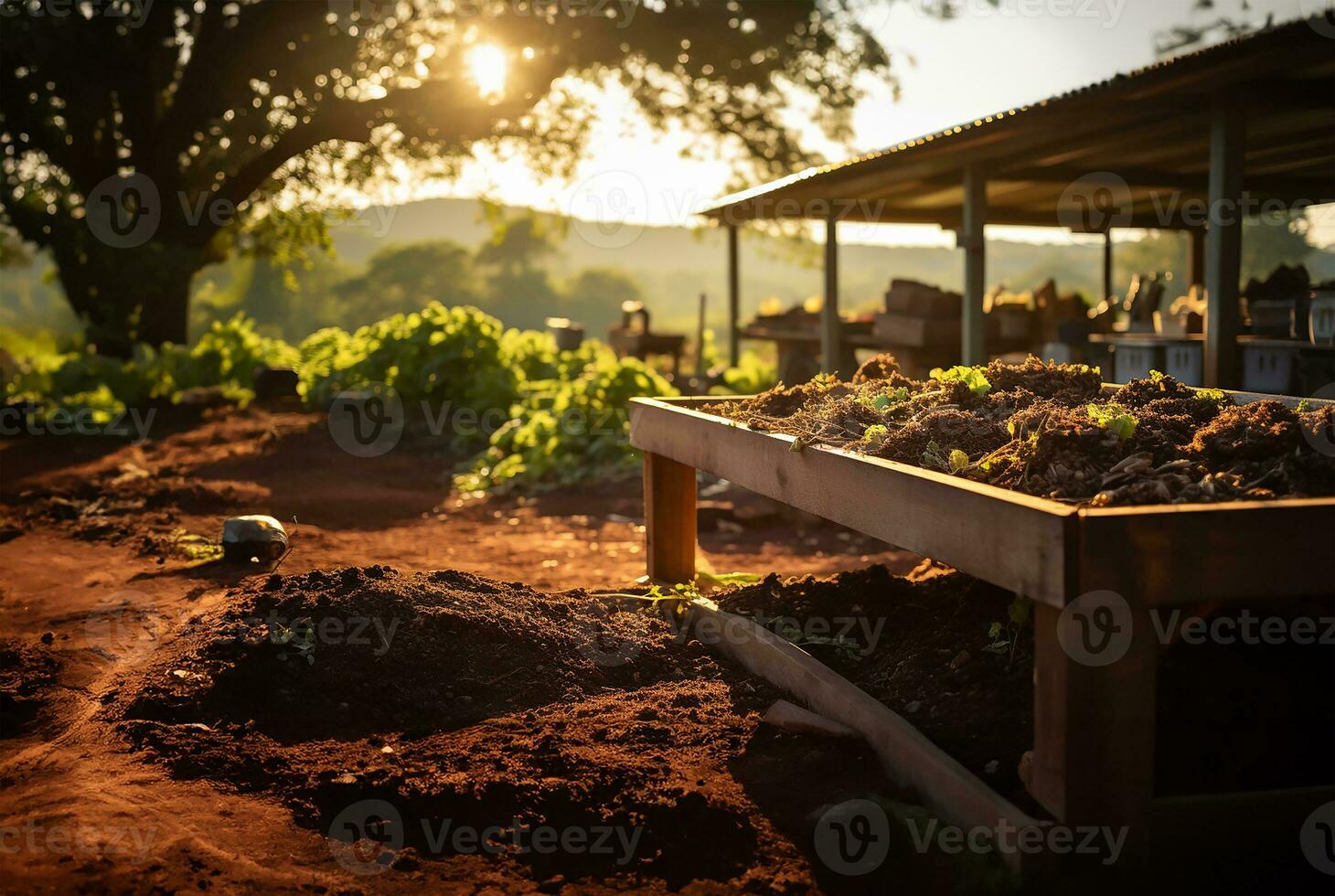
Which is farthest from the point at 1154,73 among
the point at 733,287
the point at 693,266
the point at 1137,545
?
the point at 693,266

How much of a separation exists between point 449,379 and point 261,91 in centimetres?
826

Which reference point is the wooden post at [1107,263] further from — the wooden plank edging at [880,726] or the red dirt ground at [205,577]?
the wooden plank edging at [880,726]

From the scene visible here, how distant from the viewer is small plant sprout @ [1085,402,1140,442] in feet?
10.8

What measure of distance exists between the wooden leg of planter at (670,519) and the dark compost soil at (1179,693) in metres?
1.65

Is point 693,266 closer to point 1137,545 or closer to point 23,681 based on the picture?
point 23,681

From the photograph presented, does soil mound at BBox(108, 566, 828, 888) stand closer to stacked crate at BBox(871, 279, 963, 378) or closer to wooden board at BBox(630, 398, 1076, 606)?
wooden board at BBox(630, 398, 1076, 606)

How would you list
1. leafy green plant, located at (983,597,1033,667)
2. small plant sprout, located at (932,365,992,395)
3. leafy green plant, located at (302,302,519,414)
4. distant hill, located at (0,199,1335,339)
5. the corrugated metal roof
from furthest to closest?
distant hill, located at (0,199,1335,339) < leafy green plant, located at (302,302,519,414) < the corrugated metal roof < small plant sprout, located at (932,365,992,395) < leafy green plant, located at (983,597,1033,667)

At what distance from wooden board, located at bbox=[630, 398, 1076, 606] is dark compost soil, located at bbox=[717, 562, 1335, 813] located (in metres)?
0.67

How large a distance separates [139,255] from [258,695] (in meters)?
16.2

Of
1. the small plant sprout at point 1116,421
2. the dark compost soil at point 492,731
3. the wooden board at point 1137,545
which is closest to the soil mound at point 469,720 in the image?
the dark compost soil at point 492,731

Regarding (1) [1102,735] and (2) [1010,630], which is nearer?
(1) [1102,735]

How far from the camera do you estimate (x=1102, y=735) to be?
8.63 feet

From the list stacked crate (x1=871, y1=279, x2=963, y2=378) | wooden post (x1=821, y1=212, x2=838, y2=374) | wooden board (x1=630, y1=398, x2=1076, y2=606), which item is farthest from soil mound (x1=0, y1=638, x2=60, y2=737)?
stacked crate (x1=871, y1=279, x2=963, y2=378)

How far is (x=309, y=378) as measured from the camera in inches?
636
